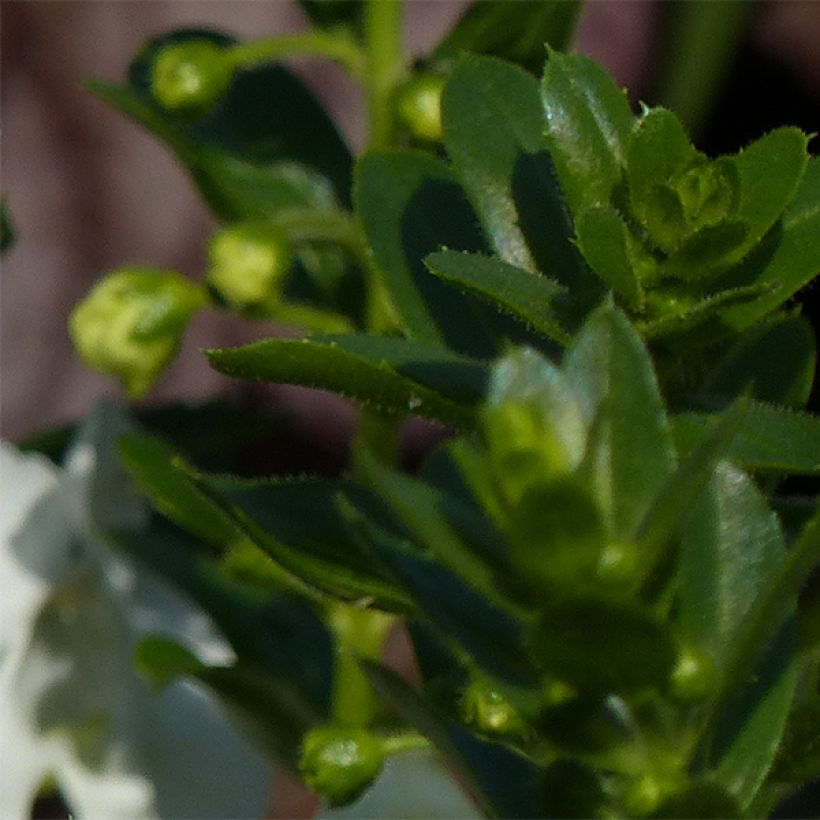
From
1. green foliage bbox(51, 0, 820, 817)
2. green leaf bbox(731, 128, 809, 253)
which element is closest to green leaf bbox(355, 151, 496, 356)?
green foliage bbox(51, 0, 820, 817)

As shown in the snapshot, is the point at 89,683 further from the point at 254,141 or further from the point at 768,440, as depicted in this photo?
the point at 768,440

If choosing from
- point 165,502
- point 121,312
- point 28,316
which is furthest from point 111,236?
point 165,502

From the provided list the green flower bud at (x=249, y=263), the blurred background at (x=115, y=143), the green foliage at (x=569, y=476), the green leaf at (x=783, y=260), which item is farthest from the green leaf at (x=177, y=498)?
the blurred background at (x=115, y=143)

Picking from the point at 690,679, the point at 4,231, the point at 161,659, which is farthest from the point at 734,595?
the point at 4,231

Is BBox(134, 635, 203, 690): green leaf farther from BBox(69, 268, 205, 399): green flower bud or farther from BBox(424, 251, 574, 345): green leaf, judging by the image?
BBox(424, 251, 574, 345): green leaf

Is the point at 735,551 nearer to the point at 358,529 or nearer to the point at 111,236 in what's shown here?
the point at 358,529

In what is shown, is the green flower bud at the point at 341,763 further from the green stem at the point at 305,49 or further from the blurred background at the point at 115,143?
the blurred background at the point at 115,143
